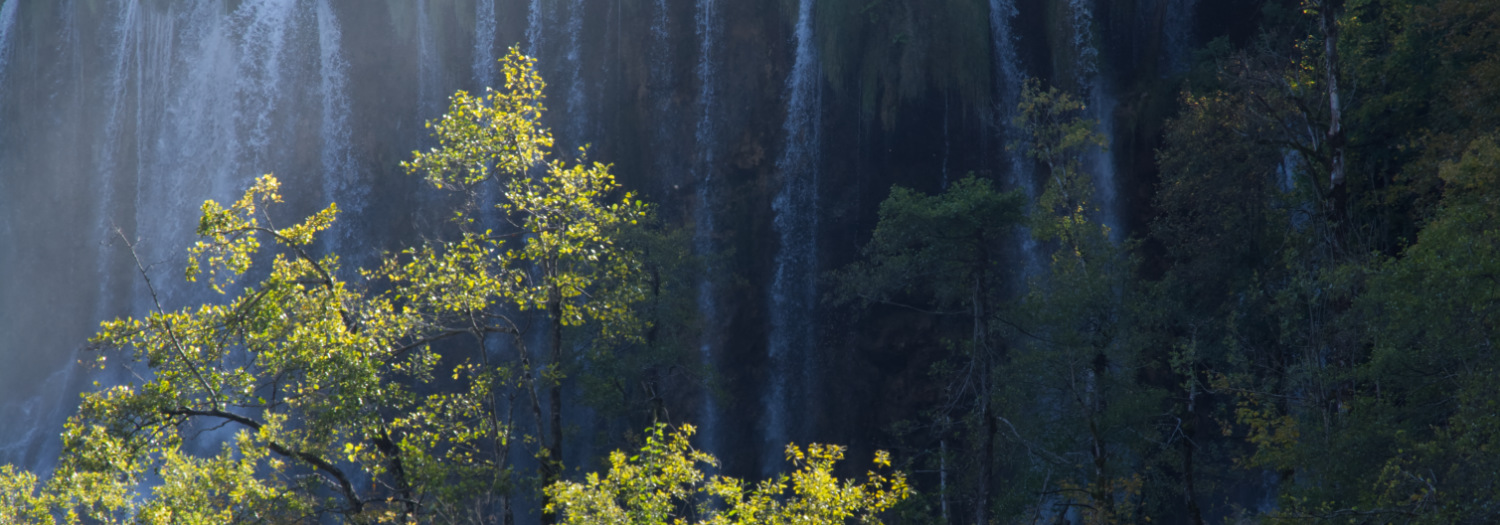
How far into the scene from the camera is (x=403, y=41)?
31734 millimetres

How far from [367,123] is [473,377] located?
2282 cm

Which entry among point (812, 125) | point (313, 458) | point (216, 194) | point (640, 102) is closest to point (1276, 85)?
point (812, 125)

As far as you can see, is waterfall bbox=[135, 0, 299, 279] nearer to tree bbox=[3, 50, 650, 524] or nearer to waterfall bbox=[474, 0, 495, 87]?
waterfall bbox=[474, 0, 495, 87]

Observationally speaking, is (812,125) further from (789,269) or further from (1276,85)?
(1276,85)

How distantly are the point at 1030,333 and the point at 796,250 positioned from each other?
31.9ft

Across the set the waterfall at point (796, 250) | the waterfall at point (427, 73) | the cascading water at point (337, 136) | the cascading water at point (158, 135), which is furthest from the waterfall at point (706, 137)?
the cascading water at point (158, 135)

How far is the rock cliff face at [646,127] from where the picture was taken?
26.4 m

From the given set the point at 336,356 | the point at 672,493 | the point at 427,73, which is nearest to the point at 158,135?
Result: the point at 427,73

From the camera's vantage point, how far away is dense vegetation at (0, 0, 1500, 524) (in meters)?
9.27

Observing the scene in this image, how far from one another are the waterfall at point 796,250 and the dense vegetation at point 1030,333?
1.87 m

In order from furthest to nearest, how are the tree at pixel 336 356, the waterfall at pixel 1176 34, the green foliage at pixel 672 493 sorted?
1. the waterfall at pixel 1176 34
2. the tree at pixel 336 356
3. the green foliage at pixel 672 493

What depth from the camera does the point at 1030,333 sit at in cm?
1869

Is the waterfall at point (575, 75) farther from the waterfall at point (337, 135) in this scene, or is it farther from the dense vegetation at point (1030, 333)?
the waterfall at point (337, 135)

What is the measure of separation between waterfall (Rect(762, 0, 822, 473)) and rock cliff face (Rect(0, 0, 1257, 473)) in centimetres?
6
